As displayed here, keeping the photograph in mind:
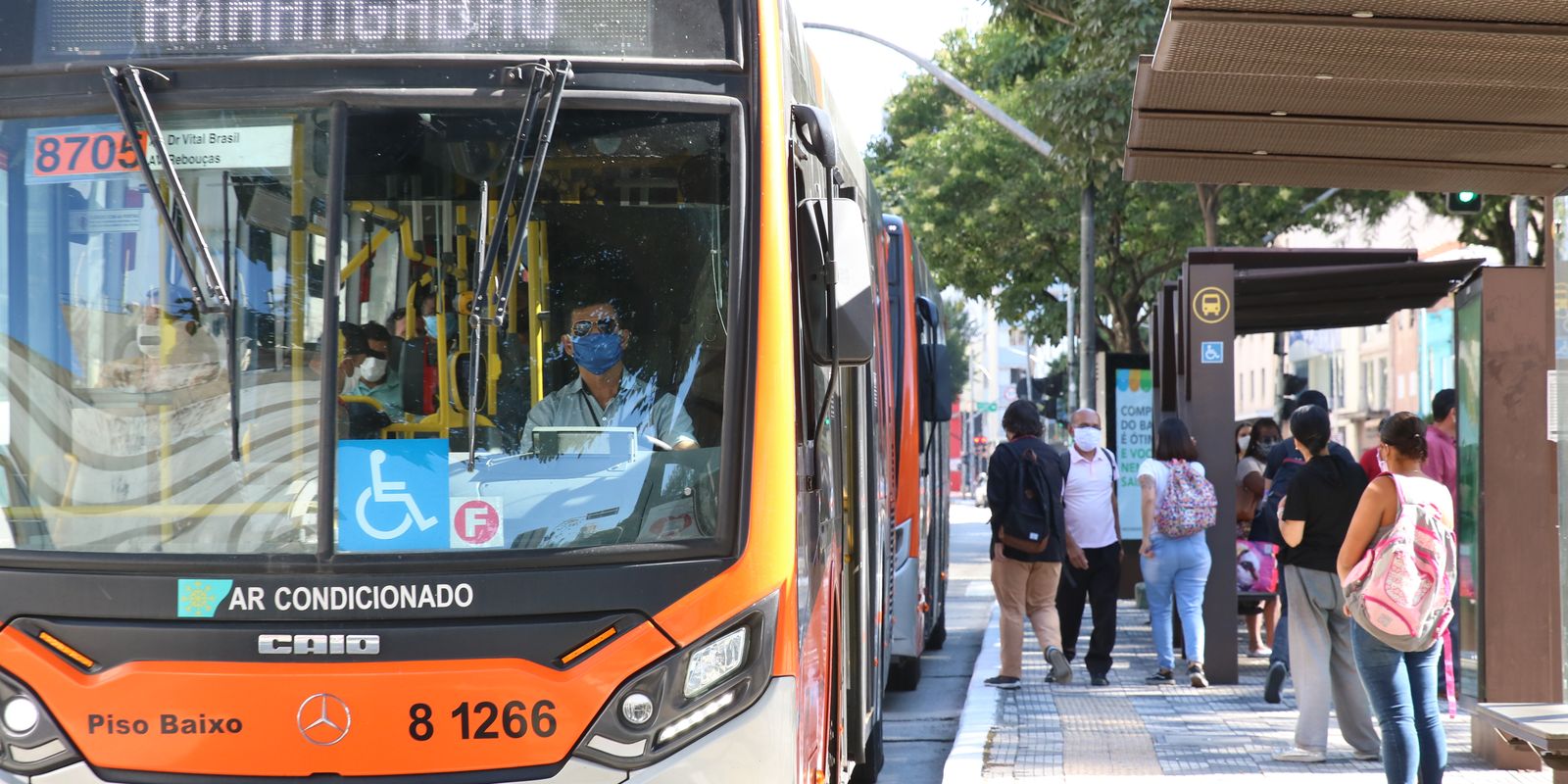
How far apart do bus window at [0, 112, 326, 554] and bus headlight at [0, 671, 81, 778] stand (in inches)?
15.8

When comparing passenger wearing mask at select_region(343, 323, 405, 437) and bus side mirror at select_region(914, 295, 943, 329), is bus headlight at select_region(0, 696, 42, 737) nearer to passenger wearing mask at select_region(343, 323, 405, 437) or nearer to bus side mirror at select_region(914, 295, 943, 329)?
passenger wearing mask at select_region(343, 323, 405, 437)

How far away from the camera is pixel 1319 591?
843cm

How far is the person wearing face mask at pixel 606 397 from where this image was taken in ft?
15.6

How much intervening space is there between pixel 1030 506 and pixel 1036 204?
76.5 ft

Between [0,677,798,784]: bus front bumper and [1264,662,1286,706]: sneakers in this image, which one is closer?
[0,677,798,784]: bus front bumper

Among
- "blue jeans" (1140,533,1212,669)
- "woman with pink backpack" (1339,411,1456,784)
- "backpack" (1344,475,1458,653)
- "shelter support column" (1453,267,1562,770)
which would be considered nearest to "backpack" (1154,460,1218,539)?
"blue jeans" (1140,533,1212,669)

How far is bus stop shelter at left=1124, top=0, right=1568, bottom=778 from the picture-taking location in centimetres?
627

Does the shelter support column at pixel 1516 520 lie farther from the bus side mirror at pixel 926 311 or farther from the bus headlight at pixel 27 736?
the bus headlight at pixel 27 736

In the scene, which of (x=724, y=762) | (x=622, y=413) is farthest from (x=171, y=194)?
(x=724, y=762)

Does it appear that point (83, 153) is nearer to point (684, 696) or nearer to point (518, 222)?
point (518, 222)

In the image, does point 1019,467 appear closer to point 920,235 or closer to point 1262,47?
point 1262,47

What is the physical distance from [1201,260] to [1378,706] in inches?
216

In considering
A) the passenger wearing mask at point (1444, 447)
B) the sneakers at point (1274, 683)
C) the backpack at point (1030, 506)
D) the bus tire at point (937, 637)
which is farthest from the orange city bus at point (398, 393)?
the bus tire at point (937, 637)

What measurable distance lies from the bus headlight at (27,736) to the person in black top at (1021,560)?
7645 mm
